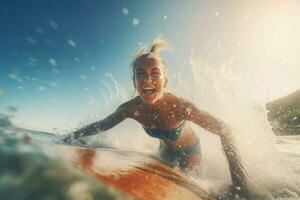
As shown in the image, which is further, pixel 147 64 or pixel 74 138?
pixel 74 138

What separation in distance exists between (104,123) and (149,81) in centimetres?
100

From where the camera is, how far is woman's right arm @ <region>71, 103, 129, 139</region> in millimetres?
4324

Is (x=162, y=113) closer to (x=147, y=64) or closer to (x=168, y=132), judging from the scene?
(x=168, y=132)

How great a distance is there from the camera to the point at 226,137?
366cm

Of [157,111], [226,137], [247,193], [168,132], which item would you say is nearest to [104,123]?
[157,111]

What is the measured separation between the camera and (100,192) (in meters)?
1.08

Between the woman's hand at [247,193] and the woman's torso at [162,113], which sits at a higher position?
the woman's torso at [162,113]

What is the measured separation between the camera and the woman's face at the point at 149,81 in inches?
157

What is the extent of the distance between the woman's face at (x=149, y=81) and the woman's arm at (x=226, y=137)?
0.47 meters

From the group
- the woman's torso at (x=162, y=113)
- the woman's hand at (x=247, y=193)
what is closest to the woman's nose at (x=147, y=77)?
the woman's torso at (x=162, y=113)

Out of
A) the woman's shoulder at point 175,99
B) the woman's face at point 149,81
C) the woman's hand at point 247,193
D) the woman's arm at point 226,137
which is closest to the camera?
the woman's hand at point 247,193

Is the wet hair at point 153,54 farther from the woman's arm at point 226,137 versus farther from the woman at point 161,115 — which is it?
the woman's arm at point 226,137

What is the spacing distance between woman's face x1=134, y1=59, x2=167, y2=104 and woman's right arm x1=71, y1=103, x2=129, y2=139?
1.78ft

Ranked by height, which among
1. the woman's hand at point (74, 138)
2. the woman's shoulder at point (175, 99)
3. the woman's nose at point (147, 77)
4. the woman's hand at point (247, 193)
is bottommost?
the woman's hand at point (247, 193)
